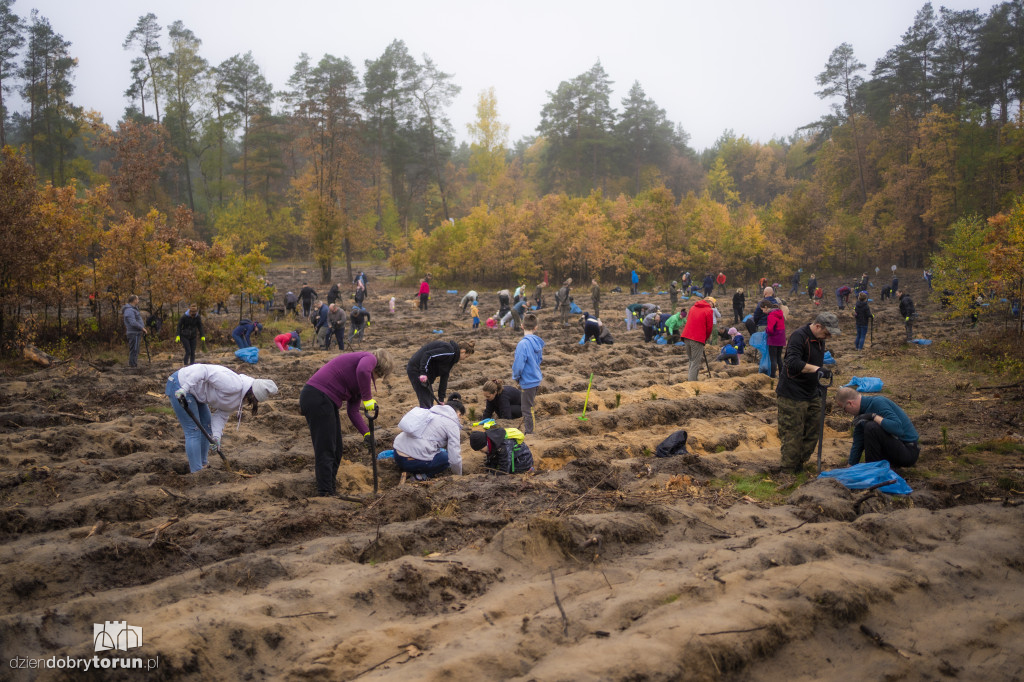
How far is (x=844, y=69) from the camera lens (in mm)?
51688

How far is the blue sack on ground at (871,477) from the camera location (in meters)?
6.40

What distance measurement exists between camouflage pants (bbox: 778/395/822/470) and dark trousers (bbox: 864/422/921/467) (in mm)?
642

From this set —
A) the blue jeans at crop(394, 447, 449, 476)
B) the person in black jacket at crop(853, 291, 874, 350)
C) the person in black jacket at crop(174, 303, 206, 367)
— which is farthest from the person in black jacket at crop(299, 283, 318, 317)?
the person in black jacket at crop(853, 291, 874, 350)

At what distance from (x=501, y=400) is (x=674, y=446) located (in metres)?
2.49

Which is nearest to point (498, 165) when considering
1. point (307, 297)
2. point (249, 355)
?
point (307, 297)

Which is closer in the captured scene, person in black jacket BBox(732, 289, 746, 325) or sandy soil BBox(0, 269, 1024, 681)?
sandy soil BBox(0, 269, 1024, 681)

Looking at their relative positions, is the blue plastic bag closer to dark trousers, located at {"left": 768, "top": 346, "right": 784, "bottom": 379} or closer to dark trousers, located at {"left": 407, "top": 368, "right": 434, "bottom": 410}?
dark trousers, located at {"left": 768, "top": 346, "right": 784, "bottom": 379}

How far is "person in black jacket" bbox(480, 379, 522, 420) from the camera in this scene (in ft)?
28.4

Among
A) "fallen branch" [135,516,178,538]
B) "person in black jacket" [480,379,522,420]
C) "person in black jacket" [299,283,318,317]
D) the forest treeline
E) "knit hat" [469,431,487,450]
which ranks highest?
the forest treeline

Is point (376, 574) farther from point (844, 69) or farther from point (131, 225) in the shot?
point (844, 69)

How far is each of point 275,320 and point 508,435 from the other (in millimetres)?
18226

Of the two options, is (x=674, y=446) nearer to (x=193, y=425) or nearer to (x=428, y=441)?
(x=428, y=441)

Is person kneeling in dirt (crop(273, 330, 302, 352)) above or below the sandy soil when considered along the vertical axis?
above

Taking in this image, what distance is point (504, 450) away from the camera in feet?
24.6
